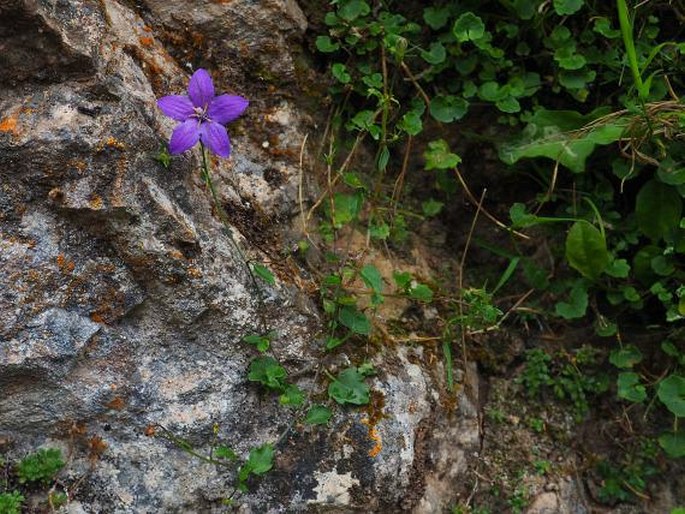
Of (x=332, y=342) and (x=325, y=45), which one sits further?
(x=325, y=45)

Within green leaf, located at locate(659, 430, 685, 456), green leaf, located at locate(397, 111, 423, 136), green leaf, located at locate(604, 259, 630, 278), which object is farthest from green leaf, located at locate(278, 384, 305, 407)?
green leaf, located at locate(659, 430, 685, 456)

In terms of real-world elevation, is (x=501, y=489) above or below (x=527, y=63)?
below

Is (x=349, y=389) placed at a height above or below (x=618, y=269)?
above

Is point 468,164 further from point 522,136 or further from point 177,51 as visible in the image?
point 177,51

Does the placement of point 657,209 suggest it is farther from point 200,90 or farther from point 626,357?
point 200,90

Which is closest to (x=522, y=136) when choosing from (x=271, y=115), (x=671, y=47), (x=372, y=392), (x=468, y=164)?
(x=468, y=164)

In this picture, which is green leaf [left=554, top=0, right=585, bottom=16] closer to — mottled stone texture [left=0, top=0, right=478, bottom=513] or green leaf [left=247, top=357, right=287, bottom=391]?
mottled stone texture [left=0, top=0, right=478, bottom=513]

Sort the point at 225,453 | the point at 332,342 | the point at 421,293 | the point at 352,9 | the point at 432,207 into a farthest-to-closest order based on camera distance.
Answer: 1. the point at 432,207
2. the point at 352,9
3. the point at 421,293
4. the point at 332,342
5. the point at 225,453

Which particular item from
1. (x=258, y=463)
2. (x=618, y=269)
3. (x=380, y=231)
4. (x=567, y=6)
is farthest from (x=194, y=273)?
(x=567, y=6)
